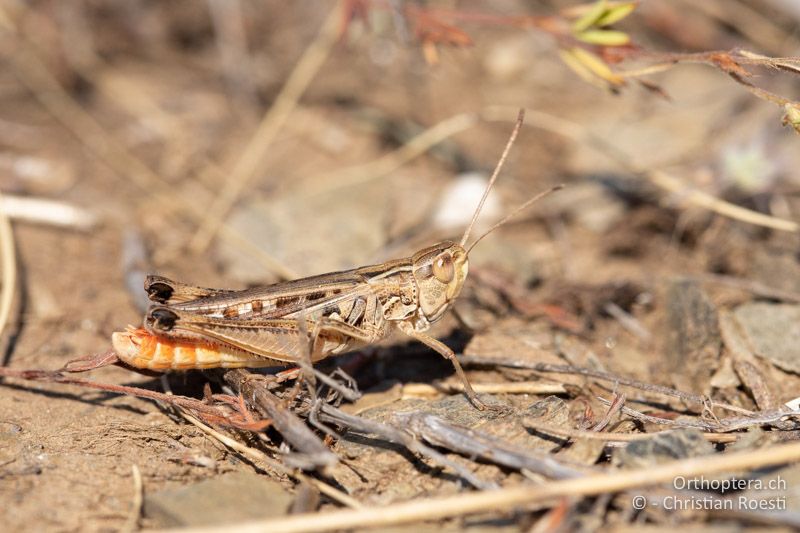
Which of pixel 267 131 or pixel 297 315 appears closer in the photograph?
pixel 297 315

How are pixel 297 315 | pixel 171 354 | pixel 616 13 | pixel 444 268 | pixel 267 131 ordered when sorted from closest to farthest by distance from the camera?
pixel 171 354 < pixel 297 315 < pixel 444 268 < pixel 616 13 < pixel 267 131

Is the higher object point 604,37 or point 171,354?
point 604,37

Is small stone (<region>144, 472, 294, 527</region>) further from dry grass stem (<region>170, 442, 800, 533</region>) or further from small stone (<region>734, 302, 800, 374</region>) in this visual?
small stone (<region>734, 302, 800, 374</region>)

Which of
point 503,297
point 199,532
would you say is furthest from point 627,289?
point 199,532

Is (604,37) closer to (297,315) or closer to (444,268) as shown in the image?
(444,268)

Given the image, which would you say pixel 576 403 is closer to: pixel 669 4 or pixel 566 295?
pixel 566 295

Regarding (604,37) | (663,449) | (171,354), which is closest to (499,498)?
(663,449)

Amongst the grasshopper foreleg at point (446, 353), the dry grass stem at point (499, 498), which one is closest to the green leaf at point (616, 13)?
the grasshopper foreleg at point (446, 353)
